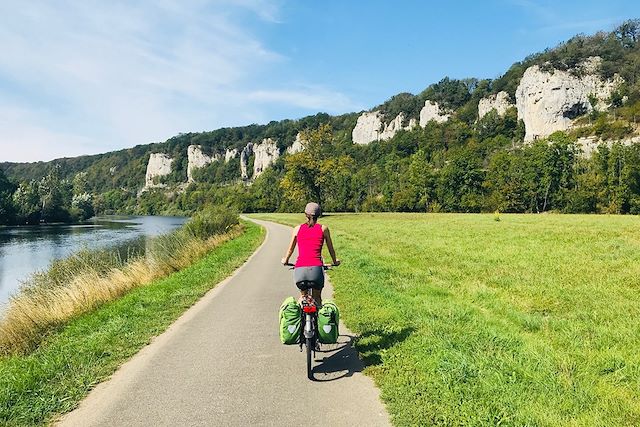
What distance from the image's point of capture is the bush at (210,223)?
96.2 ft

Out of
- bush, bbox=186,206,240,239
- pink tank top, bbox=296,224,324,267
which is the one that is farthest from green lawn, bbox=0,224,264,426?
bush, bbox=186,206,240,239

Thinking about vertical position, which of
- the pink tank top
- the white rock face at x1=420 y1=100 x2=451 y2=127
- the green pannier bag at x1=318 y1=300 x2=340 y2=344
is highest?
the white rock face at x1=420 y1=100 x2=451 y2=127

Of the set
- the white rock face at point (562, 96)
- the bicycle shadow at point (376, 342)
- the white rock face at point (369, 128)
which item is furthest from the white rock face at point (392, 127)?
the bicycle shadow at point (376, 342)

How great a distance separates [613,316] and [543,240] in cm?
1120

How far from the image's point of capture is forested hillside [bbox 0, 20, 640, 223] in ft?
196

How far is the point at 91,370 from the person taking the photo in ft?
18.3

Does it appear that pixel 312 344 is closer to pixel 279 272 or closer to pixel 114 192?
pixel 279 272

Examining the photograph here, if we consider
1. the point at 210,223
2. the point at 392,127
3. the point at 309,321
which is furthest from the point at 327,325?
the point at 392,127

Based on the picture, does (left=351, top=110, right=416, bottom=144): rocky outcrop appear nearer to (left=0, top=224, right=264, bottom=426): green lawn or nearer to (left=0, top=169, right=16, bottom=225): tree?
(left=0, top=169, right=16, bottom=225): tree

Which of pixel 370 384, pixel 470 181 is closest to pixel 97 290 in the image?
pixel 370 384

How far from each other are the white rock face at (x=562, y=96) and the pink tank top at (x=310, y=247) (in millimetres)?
140252

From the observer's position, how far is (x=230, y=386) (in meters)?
4.96

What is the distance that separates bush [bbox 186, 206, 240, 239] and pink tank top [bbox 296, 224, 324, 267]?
900 inches

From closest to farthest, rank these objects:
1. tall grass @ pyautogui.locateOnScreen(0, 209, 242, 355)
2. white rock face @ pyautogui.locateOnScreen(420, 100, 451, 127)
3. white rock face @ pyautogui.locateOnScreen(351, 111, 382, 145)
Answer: tall grass @ pyautogui.locateOnScreen(0, 209, 242, 355) → white rock face @ pyautogui.locateOnScreen(420, 100, 451, 127) → white rock face @ pyautogui.locateOnScreen(351, 111, 382, 145)
